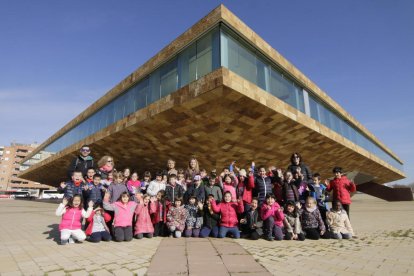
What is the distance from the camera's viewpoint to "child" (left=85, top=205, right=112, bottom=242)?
5.59 metres

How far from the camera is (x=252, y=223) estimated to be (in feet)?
20.5

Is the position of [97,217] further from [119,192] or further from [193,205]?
[193,205]

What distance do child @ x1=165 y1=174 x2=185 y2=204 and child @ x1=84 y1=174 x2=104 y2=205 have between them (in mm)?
1667

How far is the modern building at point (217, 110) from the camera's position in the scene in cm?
939

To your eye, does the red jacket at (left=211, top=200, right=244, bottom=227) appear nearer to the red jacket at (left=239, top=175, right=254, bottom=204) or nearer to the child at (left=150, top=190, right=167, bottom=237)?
the red jacket at (left=239, top=175, right=254, bottom=204)

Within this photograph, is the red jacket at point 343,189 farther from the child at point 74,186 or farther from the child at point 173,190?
the child at point 74,186

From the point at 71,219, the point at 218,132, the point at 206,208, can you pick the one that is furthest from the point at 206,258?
the point at 218,132

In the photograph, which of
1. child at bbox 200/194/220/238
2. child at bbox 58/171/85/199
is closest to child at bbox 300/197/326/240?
child at bbox 200/194/220/238

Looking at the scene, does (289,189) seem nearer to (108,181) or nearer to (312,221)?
(312,221)

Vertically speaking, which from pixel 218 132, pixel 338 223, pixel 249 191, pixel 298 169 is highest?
pixel 218 132

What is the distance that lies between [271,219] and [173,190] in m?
2.64

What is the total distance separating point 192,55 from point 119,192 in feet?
20.3

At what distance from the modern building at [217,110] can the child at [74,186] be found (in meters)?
4.84

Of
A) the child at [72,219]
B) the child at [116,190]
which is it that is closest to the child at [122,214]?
the child at [116,190]
